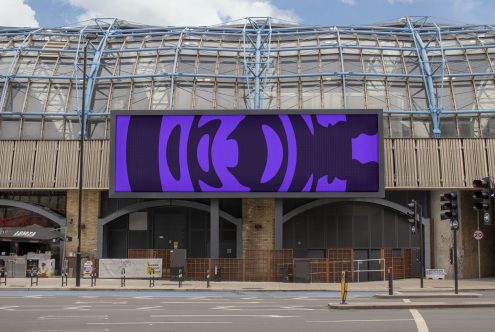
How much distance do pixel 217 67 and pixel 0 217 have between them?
56.3ft

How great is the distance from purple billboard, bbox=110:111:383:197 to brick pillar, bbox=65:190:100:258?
11.2ft

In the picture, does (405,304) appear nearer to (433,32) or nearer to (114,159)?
(114,159)

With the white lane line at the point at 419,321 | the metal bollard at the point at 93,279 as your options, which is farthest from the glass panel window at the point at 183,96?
the white lane line at the point at 419,321

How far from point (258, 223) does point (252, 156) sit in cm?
422

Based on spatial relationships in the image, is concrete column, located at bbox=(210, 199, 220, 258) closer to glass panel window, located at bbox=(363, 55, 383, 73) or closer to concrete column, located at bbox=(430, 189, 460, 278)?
concrete column, located at bbox=(430, 189, 460, 278)

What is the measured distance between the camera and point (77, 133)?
43.7 meters

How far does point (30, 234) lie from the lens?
135ft

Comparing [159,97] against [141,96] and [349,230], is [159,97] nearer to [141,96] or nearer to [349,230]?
[141,96]

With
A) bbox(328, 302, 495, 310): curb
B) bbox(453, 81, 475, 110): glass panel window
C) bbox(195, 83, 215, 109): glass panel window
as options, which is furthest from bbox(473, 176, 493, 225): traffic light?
bbox(195, 83, 215, 109): glass panel window

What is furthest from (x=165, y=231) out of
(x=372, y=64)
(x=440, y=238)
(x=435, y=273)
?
(x=372, y=64)

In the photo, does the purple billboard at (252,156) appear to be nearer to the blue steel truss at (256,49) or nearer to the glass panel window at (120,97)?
the blue steel truss at (256,49)

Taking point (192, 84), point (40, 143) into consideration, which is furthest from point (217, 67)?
point (40, 143)

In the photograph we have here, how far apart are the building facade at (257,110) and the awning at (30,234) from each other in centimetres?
102

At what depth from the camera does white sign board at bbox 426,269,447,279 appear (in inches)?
1609
